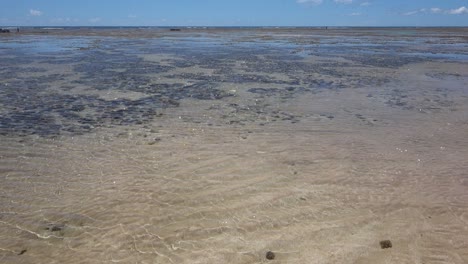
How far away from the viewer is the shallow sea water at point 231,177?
5.02 meters

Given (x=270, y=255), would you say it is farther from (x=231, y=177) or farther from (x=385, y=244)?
(x=231, y=177)

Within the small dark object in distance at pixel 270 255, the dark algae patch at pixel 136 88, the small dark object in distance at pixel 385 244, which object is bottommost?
the small dark object in distance at pixel 270 255

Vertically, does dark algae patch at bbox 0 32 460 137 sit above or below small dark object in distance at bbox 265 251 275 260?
above

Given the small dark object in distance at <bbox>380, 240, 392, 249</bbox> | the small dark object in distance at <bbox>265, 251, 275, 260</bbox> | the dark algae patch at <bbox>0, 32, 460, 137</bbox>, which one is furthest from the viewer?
the dark algae patch at <bbox>0, 32, 460, 137</bbox>

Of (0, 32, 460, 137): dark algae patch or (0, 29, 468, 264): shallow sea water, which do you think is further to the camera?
(0, 32, 460, 137): dark algae patch

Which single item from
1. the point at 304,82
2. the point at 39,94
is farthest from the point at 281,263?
the point at 304,82

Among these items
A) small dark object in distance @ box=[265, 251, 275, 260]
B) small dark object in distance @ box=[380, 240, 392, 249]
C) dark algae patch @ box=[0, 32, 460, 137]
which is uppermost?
dark algae patch @ box=[0, 32, 460, 137]

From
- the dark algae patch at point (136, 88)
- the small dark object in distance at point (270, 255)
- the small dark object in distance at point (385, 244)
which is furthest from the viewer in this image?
the dark algae patch at point (136, 88)

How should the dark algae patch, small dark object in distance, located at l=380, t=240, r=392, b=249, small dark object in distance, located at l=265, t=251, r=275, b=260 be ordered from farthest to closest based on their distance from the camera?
the dark algae patch
small dark object in distance, located at l=380, t=240, r=392, b=249
small dark object in distance, located at l=265, t=251, r=275, b=260

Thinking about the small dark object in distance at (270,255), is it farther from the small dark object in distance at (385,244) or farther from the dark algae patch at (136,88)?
the dark algae patch at (136,88)

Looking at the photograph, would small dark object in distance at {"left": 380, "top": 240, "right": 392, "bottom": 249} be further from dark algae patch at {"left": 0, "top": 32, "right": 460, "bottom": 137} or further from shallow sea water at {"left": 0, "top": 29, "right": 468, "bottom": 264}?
dark algae patch at {"left": 0, "top": 32, "right": 460, "bottom": 137}

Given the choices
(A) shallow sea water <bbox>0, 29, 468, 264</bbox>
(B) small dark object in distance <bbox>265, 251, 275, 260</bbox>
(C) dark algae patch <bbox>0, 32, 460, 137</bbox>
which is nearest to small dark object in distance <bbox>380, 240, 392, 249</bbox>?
(A) shallow sea water <bbox>0, 29, 468, 264</bbox>

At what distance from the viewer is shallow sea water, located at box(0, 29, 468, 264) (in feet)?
16.5

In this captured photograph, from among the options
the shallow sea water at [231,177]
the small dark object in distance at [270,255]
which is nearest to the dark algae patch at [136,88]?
the shallow sea water at [231,177]
